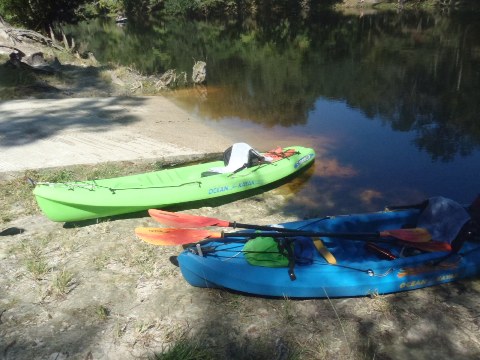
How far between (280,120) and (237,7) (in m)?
40.7

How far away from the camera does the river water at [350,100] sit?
8961mm

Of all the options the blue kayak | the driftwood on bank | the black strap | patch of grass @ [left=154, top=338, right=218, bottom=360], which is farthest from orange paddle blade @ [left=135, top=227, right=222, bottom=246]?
the driftwood on bank

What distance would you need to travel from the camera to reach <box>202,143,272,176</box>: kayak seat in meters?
7.91

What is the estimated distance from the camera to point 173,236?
5.09 m

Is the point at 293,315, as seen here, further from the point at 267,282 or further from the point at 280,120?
the point at 280,120

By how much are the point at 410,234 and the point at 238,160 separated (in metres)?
3.78

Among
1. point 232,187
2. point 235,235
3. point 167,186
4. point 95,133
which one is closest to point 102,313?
point 235,235

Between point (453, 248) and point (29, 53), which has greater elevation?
point (29, 53)

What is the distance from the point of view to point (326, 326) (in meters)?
4.48

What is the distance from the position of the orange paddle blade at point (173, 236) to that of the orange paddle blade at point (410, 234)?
2077mm

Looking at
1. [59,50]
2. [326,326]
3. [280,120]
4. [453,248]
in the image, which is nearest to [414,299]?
[453,248]

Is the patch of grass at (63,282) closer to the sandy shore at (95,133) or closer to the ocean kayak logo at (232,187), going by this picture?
the ocean kayak logo at (232,187)

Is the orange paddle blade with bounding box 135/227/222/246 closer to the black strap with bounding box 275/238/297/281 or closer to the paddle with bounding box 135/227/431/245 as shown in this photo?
the paddle with bounding box 135/227/431/245

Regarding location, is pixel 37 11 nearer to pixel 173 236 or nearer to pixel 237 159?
pixel 237 159
